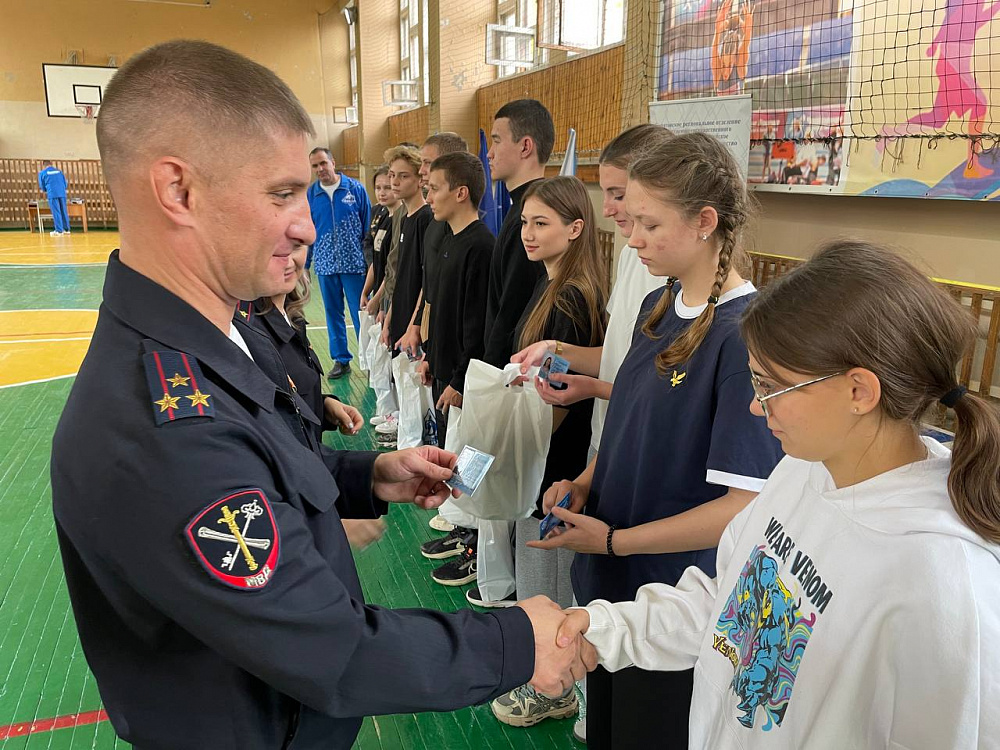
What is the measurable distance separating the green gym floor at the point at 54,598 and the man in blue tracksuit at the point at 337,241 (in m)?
0.43

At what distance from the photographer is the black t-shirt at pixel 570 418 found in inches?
94.4

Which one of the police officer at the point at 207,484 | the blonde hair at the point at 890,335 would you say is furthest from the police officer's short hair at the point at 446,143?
the blonde hair at the point at 890,335

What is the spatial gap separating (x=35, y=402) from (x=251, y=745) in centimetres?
535

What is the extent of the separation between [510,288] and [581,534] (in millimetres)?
1483

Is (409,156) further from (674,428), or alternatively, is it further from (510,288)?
(674,428)

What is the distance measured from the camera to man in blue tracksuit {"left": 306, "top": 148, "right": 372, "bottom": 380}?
5957 mm

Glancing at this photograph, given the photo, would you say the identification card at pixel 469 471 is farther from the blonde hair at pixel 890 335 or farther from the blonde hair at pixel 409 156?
the blonde hair at pixel 409 156

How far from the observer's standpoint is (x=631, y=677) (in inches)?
61.4

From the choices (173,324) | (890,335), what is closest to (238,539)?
(173,324)

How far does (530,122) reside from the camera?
3258mm

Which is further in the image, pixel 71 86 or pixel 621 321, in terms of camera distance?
pixel 71 86

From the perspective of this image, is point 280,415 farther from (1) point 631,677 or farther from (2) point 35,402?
(2) point 35,402

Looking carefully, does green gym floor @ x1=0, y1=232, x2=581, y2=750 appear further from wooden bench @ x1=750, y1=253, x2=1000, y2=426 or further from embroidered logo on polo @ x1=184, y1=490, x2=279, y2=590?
wooden bench @ x1=750, y1=253, x2=1000, y2=426

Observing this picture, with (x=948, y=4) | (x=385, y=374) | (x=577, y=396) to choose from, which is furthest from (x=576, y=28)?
(x=577, y=396)
